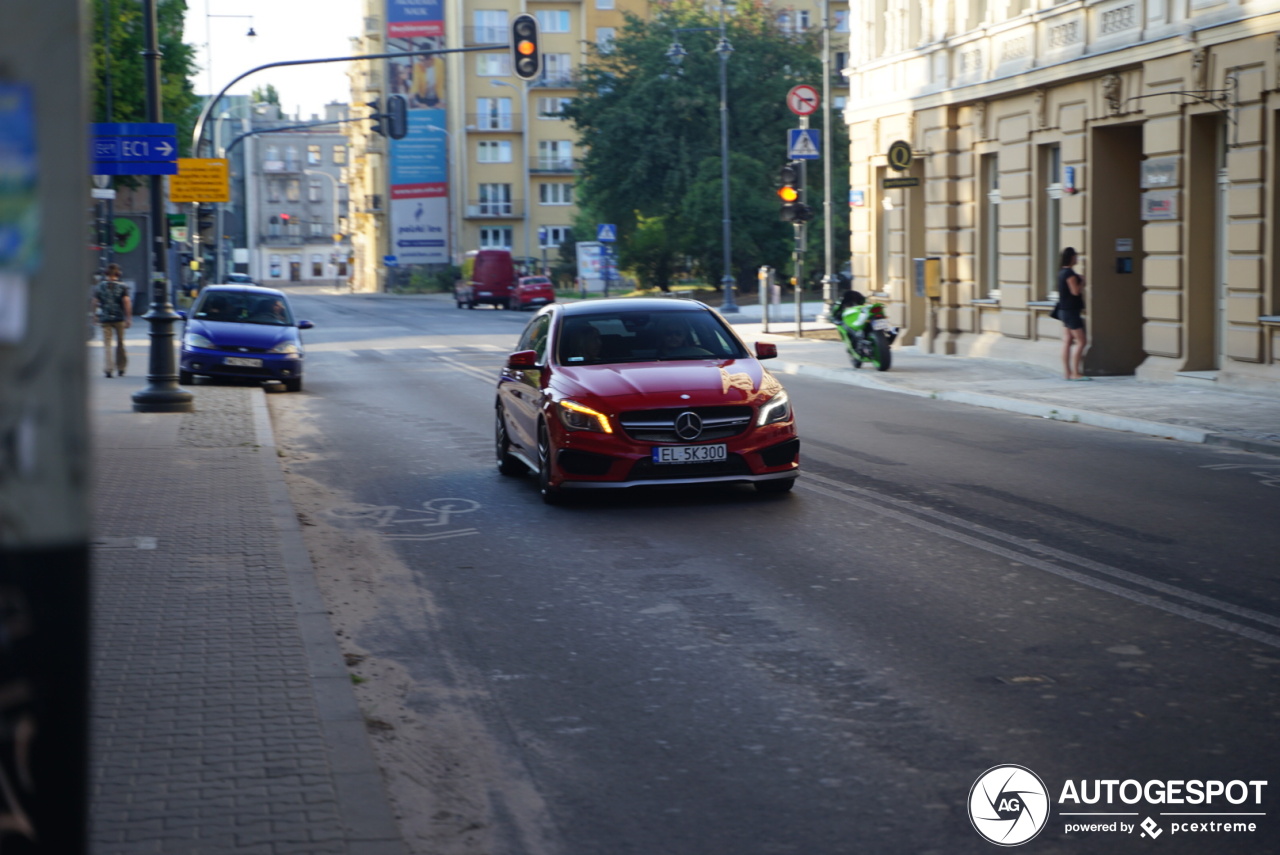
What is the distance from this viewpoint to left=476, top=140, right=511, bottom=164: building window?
10788cm

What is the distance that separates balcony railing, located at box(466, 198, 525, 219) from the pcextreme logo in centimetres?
10459

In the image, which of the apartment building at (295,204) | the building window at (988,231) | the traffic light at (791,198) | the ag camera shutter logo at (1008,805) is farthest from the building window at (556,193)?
the ag camera shutter logo at (1008,805)

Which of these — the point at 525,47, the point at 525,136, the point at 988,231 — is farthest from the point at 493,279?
the point at 988,231

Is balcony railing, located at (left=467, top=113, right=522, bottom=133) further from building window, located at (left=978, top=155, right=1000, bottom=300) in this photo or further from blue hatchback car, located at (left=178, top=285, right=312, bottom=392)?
blue hatchback car, located at (left=178, top=285, right=312, bottom=392)

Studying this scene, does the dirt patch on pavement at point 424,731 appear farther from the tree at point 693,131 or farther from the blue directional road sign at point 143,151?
the tree at point 693,131

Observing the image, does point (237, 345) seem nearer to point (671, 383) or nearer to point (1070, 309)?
point (1070, 309)

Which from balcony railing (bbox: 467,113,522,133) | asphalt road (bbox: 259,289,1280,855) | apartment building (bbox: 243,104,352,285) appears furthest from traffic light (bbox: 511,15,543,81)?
apartment building (bbox: 243,104,352,285)

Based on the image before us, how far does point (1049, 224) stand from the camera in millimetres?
24594

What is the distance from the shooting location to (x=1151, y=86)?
813 inches

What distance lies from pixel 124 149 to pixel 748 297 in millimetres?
45131

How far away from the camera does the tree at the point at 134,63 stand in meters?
51.8

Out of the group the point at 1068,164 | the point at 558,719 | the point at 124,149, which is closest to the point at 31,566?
the point at 558,719

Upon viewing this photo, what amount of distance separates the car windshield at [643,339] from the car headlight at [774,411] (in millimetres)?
826

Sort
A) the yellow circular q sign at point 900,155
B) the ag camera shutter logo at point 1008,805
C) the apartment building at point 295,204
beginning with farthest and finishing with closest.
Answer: the apartment building at point 295,204 < the yellow circular q sign at point 900,155 < the ag camera shutter logo at point 1008,805
